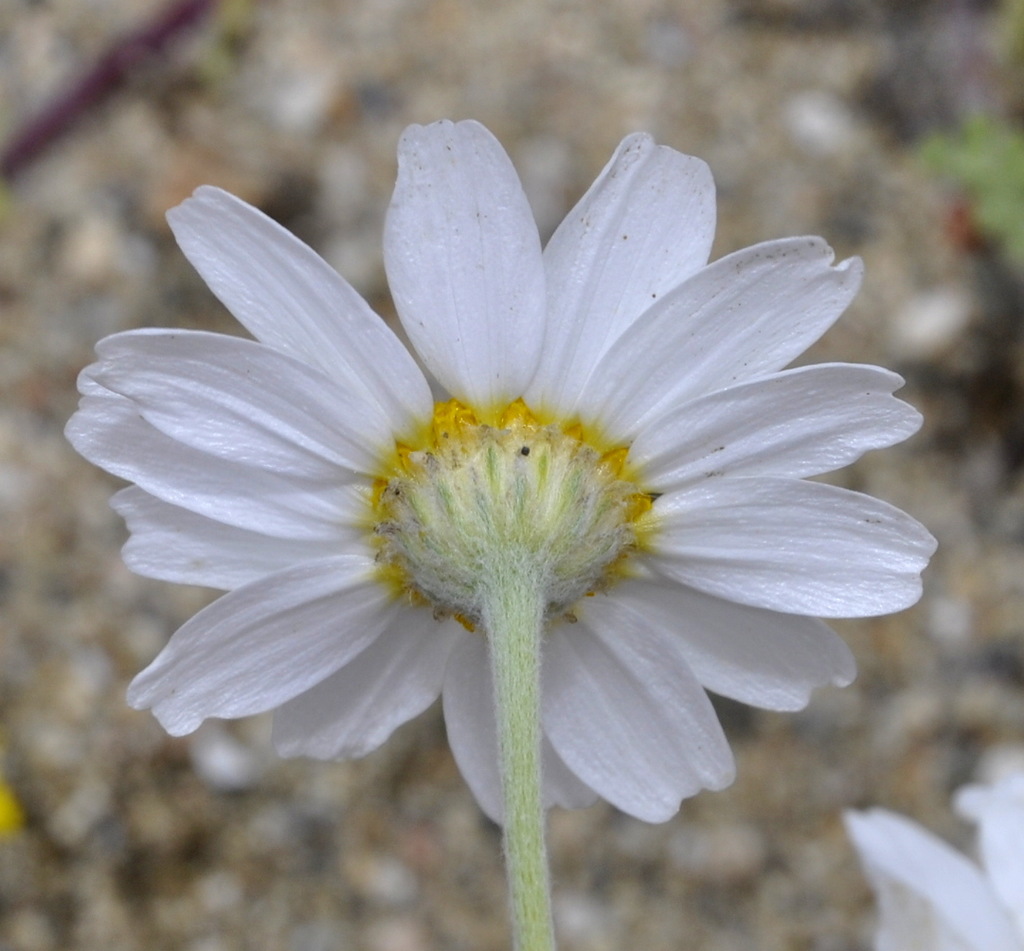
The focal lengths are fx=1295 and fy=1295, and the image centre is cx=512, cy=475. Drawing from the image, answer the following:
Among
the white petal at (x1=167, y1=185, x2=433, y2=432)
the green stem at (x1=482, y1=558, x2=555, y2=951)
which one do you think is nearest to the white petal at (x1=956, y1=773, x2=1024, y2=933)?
the green stem at (x1=482, y1=558, x2=555, y2=951)

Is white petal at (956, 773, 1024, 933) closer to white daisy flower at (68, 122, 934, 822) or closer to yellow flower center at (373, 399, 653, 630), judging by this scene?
white daisy flower at (68, 122, 934, 822)

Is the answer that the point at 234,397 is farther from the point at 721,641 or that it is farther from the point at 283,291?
the point at 721,641

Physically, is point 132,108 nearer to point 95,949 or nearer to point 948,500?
point 95,949

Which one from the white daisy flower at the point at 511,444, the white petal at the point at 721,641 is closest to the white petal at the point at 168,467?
the white daisy flower at the point at 511,444

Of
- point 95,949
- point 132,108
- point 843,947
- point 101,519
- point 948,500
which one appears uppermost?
point 132,108

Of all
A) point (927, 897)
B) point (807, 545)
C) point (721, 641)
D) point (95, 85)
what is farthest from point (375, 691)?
point (95, 85)

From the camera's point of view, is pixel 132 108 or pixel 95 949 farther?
pixel 132 108

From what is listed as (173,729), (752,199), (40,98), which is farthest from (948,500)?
(40,98)
